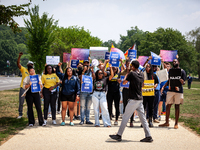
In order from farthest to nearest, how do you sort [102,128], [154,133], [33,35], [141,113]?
[33,35] < [102,128] < [154,133] < [141,113]

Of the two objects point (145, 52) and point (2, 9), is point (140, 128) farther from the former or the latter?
point (145, 52)

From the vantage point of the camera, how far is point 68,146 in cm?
581

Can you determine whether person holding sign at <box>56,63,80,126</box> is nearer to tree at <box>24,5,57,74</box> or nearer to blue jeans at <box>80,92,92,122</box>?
blue jeans at <box>80,92,92,122</box>

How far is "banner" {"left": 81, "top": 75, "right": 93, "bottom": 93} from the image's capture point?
8.88 m

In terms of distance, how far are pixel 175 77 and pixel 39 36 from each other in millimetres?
15423

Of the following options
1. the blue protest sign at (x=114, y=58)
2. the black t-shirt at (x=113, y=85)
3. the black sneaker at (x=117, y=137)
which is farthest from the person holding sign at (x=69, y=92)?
the black sneaker at (x=117, y=137)

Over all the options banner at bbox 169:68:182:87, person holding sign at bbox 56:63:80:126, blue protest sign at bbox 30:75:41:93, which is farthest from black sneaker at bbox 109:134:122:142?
blue protest sign at bbox 30:75:41:93

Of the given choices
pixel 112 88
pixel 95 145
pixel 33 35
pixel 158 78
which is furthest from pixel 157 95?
pixel 33 35

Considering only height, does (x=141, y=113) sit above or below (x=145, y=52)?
below

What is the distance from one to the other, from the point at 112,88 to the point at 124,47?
9499 cm

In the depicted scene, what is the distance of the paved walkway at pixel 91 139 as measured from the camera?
5.83 metres

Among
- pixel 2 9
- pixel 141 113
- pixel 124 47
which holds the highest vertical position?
pixel 124 47

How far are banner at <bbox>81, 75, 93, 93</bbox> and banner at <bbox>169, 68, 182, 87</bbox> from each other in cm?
281

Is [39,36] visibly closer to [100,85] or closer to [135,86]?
[100,85]
